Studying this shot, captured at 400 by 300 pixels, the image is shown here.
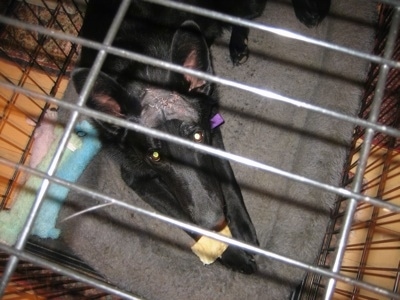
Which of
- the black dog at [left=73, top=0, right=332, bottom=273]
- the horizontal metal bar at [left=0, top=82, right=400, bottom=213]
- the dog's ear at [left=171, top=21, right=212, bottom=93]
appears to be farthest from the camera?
the black dog at [left=73, top=0, right=332, bottom=273]

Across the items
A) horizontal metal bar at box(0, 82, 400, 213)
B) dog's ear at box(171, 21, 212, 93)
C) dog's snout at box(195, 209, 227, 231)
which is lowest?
dog's snout at box(195, 209, 227, 231)

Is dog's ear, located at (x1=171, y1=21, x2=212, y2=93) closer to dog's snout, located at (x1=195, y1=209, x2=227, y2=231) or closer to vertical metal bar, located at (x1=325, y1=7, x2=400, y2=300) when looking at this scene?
dog's snout, located at (x1=195, y1=209, x2=227, y2=231)

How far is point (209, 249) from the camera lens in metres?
1.65

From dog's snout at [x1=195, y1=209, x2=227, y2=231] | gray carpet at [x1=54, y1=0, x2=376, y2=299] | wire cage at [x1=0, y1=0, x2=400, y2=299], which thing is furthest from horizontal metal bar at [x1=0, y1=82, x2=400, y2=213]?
gray carpet at [x1=54, y1=0, x2=376, y2=299]

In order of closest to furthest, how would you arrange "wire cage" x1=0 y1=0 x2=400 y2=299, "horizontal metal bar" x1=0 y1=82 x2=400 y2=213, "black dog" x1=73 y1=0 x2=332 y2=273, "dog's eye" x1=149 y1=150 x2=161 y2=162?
"horizontal metal bar" x1=0 y1=82 x2=400 y2=213, "black dog" x1=73 y1=0 x2=332 y2=273, "dog's eye" x1=149 y1=150 x2=161 y2=162, "wire cage" x1=0 y1=0 x2=400 y2=299

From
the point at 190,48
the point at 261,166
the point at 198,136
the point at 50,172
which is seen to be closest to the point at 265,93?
the point at 261,166

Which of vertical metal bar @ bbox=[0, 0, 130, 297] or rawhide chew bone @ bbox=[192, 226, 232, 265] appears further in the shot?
rawhide chew bone @ bbox=[192, 226, 232, 265]

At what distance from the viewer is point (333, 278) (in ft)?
2.46

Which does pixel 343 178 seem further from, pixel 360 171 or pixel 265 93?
pixel 265 93

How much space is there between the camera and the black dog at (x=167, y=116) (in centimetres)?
147

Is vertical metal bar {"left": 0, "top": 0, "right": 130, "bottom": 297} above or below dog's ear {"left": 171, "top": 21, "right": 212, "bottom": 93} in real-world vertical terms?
below

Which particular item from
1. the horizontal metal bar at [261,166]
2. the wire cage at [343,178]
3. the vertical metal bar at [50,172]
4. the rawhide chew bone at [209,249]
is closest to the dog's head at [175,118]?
the rawhide chew bone at [209,249]

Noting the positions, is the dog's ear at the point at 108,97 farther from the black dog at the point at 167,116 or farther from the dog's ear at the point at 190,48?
the dog's ear at the point at 190,48

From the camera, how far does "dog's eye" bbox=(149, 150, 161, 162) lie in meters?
1.58
